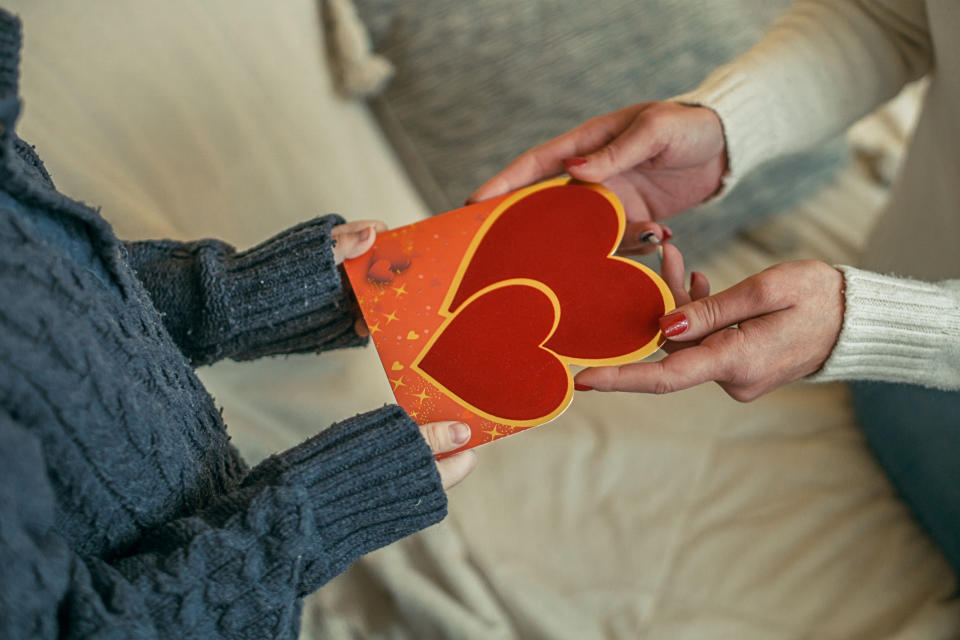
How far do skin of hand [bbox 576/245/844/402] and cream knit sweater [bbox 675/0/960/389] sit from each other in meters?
0.18

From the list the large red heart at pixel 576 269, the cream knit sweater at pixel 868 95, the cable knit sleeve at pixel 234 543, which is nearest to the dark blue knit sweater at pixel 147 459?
the cable knit sleeve at pixel 234 543

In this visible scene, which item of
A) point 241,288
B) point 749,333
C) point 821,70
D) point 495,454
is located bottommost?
point 495,454

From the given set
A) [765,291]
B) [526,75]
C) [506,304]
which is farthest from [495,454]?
[526,75]

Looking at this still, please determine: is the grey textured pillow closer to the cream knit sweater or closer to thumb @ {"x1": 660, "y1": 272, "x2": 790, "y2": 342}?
the cream knit sweater

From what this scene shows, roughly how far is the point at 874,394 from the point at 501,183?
0.50 metres

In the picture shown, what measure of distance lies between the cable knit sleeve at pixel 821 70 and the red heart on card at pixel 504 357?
33 cm

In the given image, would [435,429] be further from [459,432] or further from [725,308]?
[725,308]

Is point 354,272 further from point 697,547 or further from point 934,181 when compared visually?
point 934,181

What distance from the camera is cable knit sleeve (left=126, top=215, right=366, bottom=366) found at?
639mm

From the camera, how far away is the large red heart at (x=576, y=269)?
60 cm

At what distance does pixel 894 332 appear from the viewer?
2.03 ft

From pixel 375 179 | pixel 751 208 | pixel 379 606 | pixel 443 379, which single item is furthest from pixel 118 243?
pixel 751 208

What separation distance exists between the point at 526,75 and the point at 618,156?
0.41 meters

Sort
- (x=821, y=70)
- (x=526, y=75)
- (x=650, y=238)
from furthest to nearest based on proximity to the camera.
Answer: (x=526, y=75) → (x=821, y=70) → (x=650, y=238)
